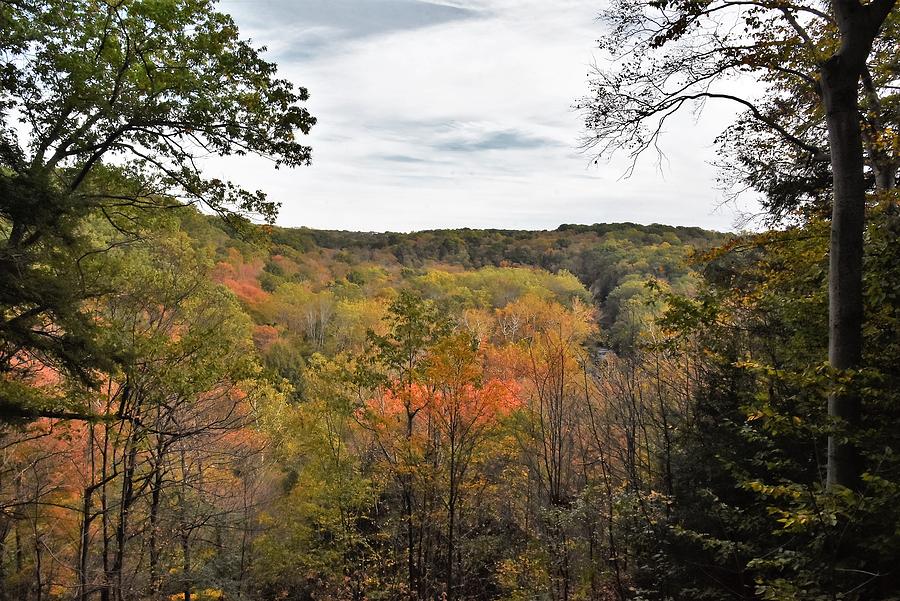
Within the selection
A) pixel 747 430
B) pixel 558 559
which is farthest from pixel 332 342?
pixel 747 430

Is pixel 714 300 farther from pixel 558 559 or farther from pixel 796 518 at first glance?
pixel 558 559

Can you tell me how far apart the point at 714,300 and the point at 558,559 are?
4.85m

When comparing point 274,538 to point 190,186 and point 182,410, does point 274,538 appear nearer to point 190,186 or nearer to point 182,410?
point 182,410

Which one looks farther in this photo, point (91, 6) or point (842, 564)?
point (91, 6)

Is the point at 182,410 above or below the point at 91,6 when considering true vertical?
below

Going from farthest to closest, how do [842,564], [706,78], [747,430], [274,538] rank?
[274,538]
[747,430]
[706,78]
[842,564]

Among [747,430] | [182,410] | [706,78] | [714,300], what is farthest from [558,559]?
[182,410]

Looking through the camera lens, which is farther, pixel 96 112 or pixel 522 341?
pixel 522 341

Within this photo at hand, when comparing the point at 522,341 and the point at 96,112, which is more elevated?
the point at 96,112

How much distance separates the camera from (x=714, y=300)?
6699 millimetres

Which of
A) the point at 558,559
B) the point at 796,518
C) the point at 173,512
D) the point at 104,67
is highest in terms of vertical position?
the point at 104,67

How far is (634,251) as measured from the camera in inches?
2972

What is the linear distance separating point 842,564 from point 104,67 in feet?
31.1

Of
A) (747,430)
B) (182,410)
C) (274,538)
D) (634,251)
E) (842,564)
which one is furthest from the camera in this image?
(634,251)
